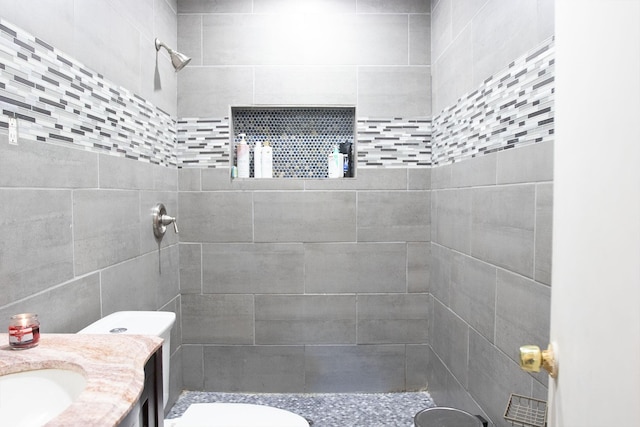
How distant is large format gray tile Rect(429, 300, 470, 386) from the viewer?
2.02 meters

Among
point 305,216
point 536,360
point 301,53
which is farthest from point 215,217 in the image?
point 536,360

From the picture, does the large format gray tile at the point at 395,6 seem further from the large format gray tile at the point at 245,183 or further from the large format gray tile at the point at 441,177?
the large format gray tile at the point at 245,183

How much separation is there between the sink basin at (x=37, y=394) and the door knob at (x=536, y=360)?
35.7 inches

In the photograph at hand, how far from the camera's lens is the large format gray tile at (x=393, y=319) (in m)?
2.58

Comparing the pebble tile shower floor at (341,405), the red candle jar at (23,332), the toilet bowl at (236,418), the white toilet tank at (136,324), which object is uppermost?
the red candle jar at (23,332)

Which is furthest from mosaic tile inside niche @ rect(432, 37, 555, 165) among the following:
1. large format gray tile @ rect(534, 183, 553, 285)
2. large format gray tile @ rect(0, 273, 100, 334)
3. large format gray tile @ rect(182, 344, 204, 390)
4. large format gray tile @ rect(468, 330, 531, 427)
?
large format gray tile @ rect(182, 344, 204, 390)

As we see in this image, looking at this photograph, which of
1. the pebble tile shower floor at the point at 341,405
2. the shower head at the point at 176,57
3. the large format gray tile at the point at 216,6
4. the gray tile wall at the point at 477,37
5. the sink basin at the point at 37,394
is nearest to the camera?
the sink basin at the point at 37,394

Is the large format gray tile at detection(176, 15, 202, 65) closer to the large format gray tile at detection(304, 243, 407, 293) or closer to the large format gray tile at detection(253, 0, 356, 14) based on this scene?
the large format gray tile at detection(253, 0, 356, 14)

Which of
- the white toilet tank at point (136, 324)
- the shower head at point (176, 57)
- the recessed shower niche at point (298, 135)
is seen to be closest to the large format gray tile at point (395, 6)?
the recessed shower niche at point (298, 135)

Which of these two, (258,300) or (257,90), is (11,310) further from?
(257,90)

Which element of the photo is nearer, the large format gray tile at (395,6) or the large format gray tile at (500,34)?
the large format gray tile at (500,34)

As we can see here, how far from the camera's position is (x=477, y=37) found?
1852 mm

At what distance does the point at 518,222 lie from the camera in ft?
4.87

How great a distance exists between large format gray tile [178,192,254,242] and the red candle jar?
1.54 m
